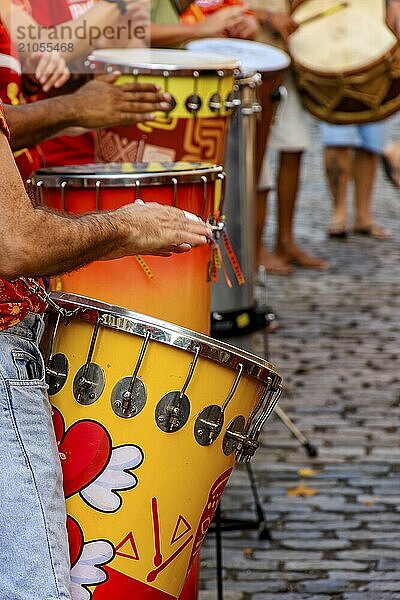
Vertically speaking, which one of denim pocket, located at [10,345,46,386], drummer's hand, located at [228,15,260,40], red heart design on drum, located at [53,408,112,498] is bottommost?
drummer's hand, located at [228,15,260,40]

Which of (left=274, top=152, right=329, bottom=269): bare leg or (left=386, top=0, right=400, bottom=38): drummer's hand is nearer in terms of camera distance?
(left=386, top=0, right=400, bottom=38): drummer's hand

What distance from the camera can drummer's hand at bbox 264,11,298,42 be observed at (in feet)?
20.0

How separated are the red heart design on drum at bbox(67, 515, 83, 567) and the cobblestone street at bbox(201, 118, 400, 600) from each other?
1183 millimetres

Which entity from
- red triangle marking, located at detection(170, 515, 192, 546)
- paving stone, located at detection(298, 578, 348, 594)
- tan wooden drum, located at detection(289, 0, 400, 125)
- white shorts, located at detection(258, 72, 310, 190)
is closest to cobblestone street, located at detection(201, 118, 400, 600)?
paving stone, located at detection(298, 578, 348, 594)

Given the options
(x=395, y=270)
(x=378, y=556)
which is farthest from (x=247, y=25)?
(x=378, y=556)

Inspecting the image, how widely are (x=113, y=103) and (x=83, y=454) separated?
122cm

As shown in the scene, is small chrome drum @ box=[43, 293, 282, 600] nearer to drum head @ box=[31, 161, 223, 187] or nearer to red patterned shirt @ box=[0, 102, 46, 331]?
red patterned shirt @ box=[0, 102, 46, 331]

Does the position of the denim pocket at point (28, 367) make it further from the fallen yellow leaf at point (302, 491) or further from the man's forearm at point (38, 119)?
the fallen yellow leaf at point (302, 491)

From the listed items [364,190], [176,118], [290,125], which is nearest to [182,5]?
[176,118]

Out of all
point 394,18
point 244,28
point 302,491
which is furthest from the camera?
point 394,18

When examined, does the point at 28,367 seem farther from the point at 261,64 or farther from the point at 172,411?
the point at 261,64

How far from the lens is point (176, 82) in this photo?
11.4ft

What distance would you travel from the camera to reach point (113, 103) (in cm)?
295

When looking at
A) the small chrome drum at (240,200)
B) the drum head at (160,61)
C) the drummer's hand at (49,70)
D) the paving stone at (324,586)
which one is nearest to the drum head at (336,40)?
the small chrome drum at (240,200)
